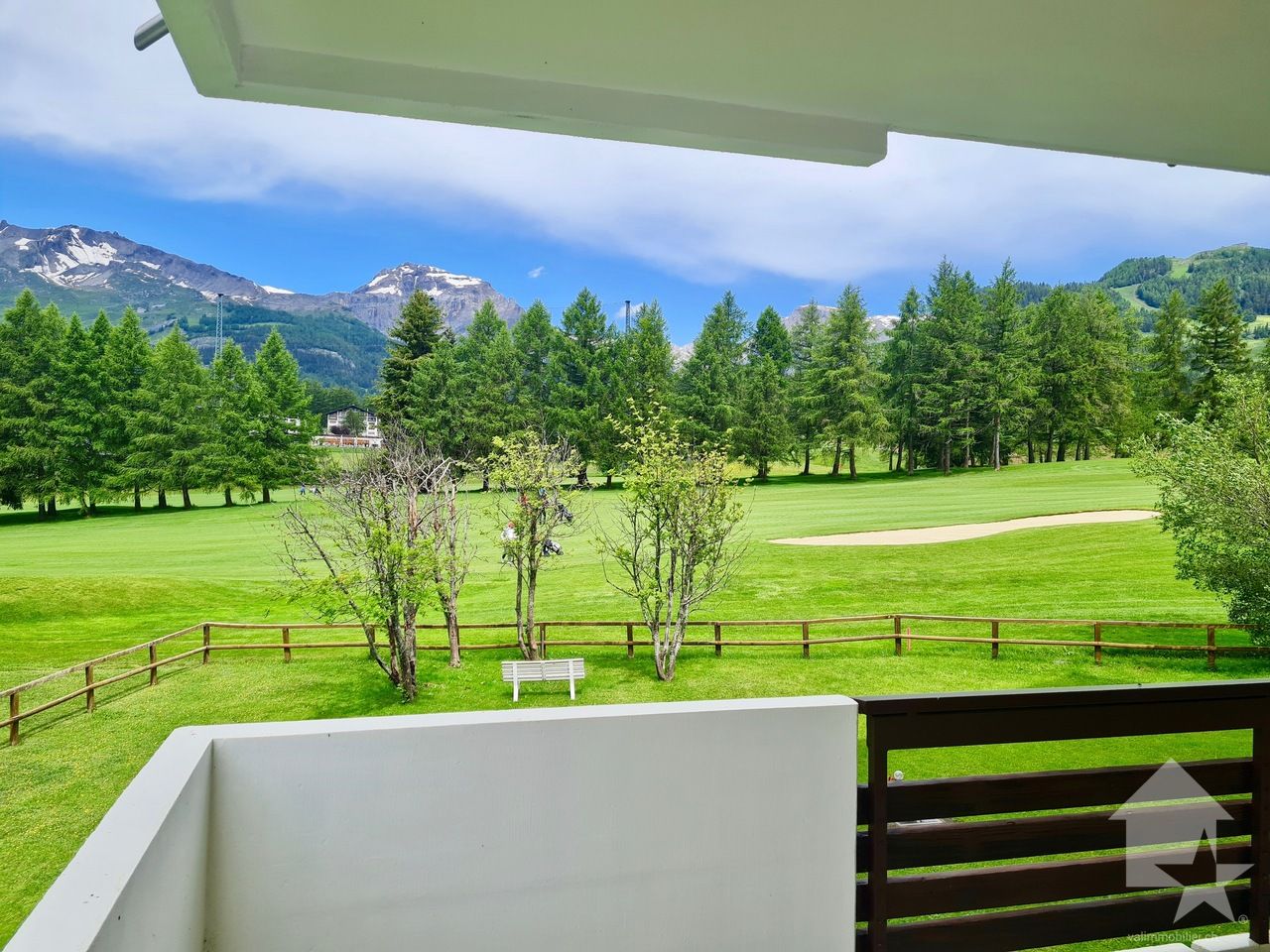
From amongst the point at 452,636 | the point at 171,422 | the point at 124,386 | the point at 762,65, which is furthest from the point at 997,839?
the point at 124,386

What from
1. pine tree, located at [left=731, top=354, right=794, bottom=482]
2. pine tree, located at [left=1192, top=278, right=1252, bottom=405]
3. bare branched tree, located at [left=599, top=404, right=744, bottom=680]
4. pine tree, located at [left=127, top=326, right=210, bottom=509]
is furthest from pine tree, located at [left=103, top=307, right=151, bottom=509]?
pine tree, located at [left=1192, top=278, right=1252, bottom=405]

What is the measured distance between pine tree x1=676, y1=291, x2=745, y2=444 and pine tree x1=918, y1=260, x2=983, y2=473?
1.25 m

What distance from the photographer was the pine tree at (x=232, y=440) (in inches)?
155

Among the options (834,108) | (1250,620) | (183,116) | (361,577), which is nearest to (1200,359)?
(1250,620)

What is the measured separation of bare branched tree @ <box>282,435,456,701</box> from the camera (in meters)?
4.05

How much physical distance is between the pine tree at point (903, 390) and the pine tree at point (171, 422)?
4058 millimetres

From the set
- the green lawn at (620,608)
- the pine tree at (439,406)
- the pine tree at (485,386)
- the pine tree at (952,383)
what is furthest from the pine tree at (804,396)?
the pine tree at (439,406)

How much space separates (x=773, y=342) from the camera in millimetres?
4875

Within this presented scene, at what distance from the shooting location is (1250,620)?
4430mm

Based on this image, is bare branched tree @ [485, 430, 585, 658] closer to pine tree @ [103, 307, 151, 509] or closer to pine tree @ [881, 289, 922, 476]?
pine tree @ [103, 307, 151, 509]

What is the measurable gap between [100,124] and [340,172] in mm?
1208

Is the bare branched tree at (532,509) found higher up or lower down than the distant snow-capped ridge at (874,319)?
lower down

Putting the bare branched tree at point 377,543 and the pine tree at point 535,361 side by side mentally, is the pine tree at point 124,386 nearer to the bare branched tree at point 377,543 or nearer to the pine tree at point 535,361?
the bare branched tree at point 377,543

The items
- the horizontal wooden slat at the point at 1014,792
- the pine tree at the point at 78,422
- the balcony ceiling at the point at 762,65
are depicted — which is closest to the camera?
the balcony ceiling at the point at 762,65
